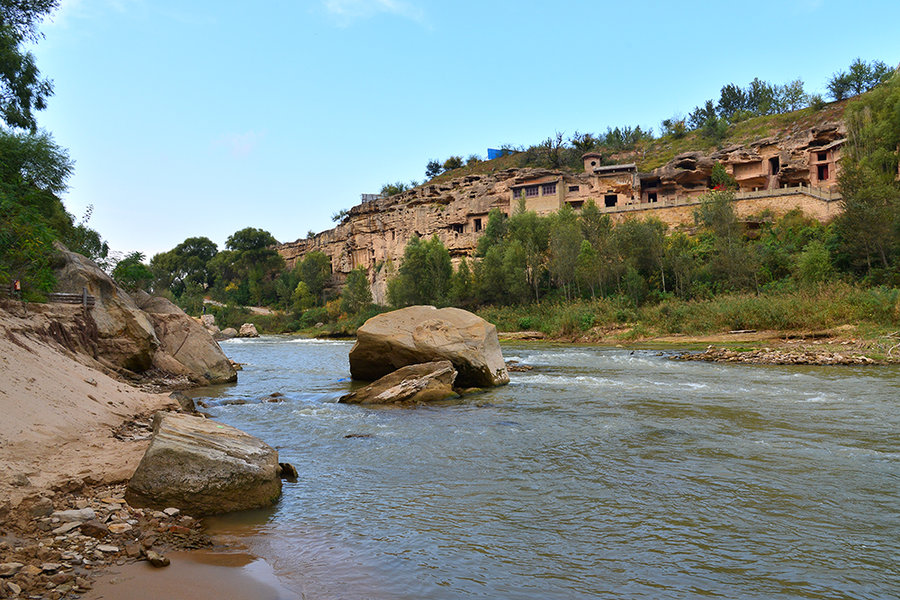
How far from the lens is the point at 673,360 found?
20266mm

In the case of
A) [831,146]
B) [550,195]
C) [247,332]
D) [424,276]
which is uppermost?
[831,146]

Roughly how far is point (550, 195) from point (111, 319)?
144 feet

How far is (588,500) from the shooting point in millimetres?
5699

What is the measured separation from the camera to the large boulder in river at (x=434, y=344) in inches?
559


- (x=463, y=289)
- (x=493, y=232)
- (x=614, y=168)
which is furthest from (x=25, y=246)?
(x=614, y=168)

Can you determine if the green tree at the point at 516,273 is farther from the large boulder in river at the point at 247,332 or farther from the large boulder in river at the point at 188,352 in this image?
the large boulder in river at the point at 188,352

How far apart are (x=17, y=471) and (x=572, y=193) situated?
51.4m

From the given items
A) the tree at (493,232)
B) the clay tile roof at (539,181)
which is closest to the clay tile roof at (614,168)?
the clay tile roof at (539,181)

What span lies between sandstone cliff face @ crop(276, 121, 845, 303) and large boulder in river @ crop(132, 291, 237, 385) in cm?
3758

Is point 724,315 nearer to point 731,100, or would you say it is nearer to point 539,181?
point 539,181

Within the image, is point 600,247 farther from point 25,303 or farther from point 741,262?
point 25,303

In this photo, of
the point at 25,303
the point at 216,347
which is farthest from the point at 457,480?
the point at 216,347

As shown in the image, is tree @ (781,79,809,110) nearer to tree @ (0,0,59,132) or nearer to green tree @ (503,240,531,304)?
green tree @ (503,240,531,304)

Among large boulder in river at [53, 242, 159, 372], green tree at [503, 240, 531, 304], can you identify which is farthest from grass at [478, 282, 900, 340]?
large boulder in river at [53, 242, 159, 372]
